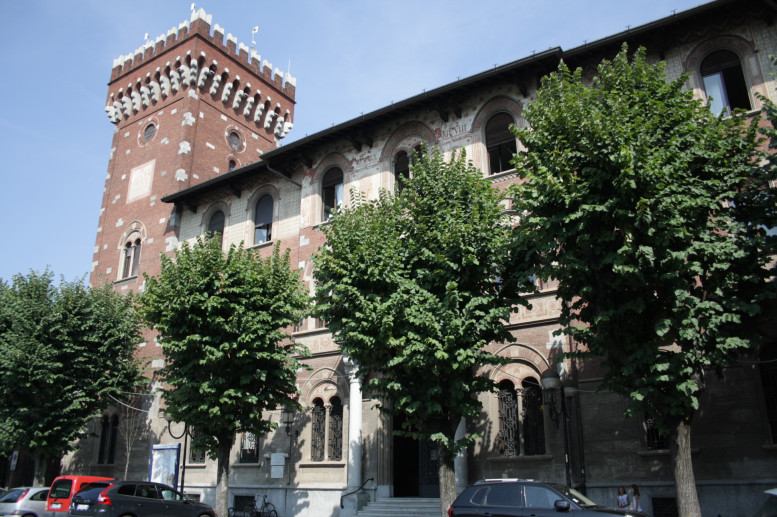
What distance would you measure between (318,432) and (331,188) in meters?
9.46

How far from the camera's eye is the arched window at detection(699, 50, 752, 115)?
58.2 feet

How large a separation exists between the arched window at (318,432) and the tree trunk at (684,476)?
41.5 ft

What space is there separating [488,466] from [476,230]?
7.19 m

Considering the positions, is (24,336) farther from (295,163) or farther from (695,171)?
(695,171)

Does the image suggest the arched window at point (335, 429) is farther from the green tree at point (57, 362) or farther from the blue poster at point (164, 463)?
the green tree at point (57, 362)

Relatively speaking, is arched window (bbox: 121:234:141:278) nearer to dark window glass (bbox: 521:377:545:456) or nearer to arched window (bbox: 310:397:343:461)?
arched window (bbox: 310:397:343:461)

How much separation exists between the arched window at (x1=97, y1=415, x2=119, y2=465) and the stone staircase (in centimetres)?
1511

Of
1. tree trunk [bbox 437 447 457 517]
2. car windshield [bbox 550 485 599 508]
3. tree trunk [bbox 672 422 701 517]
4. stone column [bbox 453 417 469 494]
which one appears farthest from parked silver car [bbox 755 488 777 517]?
stone column [bbox 453 417 469 494]

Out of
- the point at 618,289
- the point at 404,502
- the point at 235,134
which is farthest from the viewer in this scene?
the point at 235,134

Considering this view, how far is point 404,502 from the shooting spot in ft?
63.1

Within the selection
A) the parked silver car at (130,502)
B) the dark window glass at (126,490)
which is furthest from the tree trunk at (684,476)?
the dark window glass at (126,490)

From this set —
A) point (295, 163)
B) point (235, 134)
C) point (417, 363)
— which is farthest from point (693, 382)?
point (235, 134)

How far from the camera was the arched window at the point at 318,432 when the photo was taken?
2200 cm

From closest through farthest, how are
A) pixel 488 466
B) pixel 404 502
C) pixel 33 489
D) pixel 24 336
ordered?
pixel 488 466 < pixel 404 502 < pixel 33 489 < pixel 24 336
